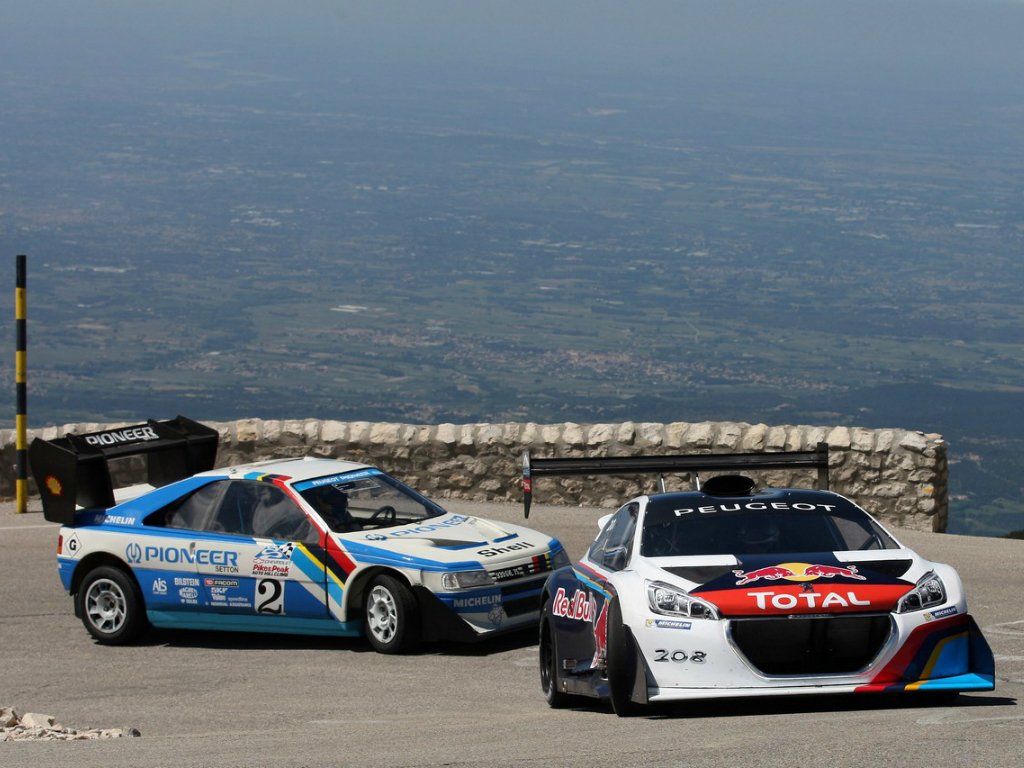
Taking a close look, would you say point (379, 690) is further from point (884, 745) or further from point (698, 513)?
point (884, 745)

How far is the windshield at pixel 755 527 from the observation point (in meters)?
8.63

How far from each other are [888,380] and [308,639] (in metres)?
190

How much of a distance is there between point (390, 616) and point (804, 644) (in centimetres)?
418

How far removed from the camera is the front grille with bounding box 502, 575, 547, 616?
36.8 feet

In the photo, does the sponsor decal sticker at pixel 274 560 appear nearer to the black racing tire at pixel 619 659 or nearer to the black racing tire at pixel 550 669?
the black racing tire at pixel 550 669

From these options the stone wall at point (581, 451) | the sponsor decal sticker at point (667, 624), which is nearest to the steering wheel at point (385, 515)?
the sponsor decal sticker at point (667, 624)

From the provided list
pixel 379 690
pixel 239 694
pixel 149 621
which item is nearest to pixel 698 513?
pixel 379 690

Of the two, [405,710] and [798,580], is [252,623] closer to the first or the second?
[405,710]

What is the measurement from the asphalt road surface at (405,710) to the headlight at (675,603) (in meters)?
0.51

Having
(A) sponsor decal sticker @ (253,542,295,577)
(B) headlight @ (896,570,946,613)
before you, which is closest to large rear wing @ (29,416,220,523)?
(A) sponsor decal sticker @ (253,542,295,577)

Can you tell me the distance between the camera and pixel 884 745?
657 cm

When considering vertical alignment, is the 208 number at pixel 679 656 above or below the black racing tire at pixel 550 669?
above

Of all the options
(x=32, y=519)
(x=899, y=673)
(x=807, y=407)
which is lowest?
(x=807, y=407)

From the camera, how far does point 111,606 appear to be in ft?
40.3
